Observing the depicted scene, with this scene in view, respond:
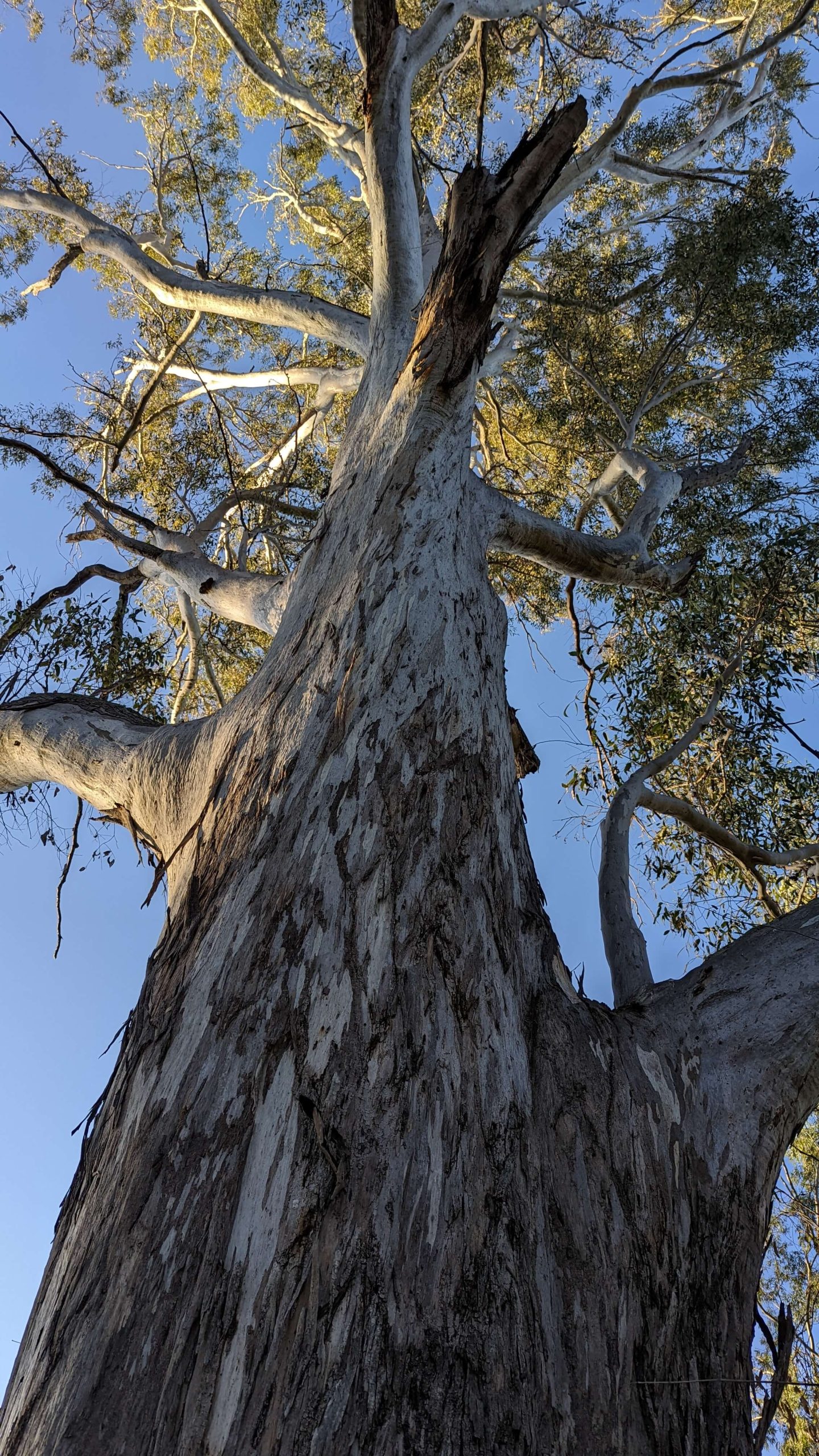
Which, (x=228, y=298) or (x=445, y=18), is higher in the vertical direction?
(x=445, y=18)

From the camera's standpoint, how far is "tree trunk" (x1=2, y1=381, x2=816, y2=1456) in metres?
1.17

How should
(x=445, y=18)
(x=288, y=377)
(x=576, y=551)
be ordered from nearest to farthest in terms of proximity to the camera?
(x=576, y=551)
(x=445, y=18)
(x=288, y=377)

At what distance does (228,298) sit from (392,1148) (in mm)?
5155

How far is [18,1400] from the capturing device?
1312mm

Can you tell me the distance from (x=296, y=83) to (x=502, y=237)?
260 inches

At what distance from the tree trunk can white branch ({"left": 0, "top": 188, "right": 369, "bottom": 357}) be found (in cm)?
335

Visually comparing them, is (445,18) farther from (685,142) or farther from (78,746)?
(685,142)

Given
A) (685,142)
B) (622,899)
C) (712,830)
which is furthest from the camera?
(685,142)

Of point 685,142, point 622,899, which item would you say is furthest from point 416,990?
point 685,142

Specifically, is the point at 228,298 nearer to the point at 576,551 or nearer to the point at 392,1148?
the point at 576,551

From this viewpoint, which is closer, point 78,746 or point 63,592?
point 78,746

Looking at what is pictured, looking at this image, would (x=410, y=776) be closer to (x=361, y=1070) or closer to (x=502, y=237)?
(x=361, y=1070)

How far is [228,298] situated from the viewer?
5336mm

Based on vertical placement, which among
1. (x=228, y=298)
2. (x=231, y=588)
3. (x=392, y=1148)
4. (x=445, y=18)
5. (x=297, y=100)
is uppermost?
(x=297, y=100)
